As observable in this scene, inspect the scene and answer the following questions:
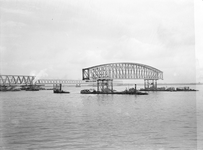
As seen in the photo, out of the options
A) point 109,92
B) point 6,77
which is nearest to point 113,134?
point 109,92

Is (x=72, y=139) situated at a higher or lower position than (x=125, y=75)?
lower

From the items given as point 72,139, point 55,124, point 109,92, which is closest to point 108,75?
point 109,92

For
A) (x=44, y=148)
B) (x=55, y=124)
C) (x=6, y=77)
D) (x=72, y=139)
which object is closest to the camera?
(x=44, y=148)

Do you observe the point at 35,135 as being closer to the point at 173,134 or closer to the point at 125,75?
the point at 173,134

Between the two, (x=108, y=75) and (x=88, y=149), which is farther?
(x=108, y=75)

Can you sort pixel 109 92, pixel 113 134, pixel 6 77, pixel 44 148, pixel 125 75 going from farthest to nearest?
pixel 6 77, pixel 125 75, pixel 109 92, pixel 113 134, pixel 44 148

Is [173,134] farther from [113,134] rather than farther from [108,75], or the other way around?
[108,75]

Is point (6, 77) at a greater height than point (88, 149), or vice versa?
point (6, 77)

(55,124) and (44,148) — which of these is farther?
(55,124)

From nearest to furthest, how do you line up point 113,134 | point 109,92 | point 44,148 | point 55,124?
point 44,148 < point 113,134 < point 55,124 < point 109,92
